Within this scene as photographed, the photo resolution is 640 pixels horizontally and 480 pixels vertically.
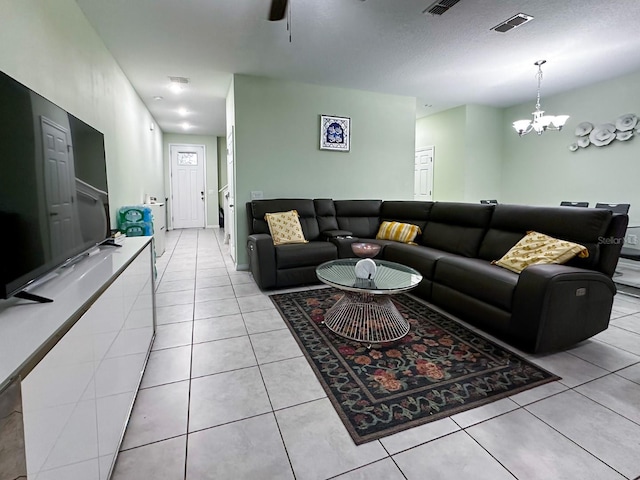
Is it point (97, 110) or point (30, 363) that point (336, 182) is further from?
point (30, 363)

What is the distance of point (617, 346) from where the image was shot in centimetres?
233

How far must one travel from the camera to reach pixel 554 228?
263cm

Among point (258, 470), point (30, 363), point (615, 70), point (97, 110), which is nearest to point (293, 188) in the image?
point (97, 110)

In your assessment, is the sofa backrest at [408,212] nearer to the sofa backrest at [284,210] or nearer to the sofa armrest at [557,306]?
the sofa backrest at [284,210]

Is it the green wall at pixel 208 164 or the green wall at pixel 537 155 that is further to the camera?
the green wall at pixel 208 164

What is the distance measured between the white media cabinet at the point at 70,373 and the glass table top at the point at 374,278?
136cm

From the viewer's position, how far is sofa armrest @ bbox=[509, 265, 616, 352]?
2067mm

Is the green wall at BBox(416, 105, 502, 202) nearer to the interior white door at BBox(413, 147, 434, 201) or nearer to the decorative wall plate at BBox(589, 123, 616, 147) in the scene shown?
the interior white door at BBox(413, 147, 434, 201)

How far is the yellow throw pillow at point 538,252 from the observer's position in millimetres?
2359

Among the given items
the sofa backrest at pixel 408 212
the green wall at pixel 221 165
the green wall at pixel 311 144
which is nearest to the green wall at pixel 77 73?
the green wall at pixel 311 144

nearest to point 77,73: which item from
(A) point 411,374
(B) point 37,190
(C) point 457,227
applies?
(B) point 37,190

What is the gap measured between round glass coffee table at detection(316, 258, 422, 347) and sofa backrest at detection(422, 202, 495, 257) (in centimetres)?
97

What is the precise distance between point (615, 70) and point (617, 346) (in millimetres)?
3810

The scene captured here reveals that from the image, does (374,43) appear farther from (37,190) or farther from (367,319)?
(37,190)
